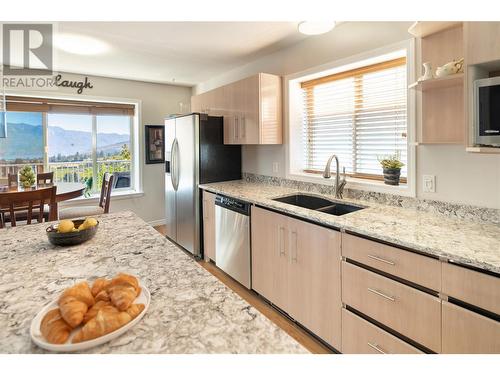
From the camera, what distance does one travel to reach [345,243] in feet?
5.75

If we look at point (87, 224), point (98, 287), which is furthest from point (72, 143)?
point (98, 287)

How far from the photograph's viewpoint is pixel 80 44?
3.07 meters

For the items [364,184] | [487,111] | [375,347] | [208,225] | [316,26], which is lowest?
[375,347]

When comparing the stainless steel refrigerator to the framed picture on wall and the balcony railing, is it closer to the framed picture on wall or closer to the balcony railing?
the framed picture on wall

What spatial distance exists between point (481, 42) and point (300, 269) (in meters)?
1.63

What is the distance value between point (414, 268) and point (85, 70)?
448cm

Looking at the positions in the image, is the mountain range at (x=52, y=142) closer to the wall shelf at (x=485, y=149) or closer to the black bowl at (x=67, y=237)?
the black bowl at (x=67, y=237)

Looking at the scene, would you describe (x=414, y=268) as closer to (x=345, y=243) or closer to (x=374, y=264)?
(x=374, y=264)

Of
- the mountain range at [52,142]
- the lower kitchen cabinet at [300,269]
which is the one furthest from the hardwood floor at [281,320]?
the mountain range at [52,142]

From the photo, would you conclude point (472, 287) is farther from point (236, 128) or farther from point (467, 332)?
point (236, 128)

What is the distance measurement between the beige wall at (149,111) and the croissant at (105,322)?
426cm
